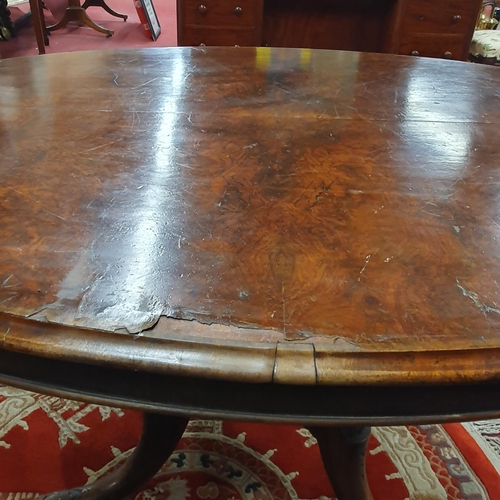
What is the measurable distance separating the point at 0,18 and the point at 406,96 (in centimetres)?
325

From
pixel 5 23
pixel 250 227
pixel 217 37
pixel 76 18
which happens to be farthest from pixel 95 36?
pixel 250 227

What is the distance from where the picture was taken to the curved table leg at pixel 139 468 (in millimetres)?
822

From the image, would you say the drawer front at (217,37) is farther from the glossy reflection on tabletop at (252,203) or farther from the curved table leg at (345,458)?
the curved table leg at (345,458)

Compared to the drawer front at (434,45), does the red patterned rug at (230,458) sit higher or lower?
lower

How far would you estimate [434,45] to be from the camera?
2236 mm

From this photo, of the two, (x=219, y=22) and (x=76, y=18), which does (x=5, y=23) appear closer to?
(x=76, y=18)

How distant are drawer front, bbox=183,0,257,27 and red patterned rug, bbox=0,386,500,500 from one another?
1.65m

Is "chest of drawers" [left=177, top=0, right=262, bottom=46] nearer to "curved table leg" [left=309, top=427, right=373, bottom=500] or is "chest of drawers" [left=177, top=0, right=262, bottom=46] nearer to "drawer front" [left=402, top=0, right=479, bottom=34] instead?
"drawer front" [left=402, top=0, right=479, bottom=34]

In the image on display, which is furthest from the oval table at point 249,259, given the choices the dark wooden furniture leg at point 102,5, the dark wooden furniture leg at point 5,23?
the dark wooden furniture leg at point 102,5

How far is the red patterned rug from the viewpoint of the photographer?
3.10 feet

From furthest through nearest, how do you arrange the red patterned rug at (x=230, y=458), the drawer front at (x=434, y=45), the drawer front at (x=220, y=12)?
the drawer front at (x=434, y=45) < the drawer front at (x=220, y=12) < the red patterned rug at (x=230, y=458)

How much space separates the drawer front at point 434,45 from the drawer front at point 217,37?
2.15 ft

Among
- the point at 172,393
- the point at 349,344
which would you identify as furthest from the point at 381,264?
the point at 172,393

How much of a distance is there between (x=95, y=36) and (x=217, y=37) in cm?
165
